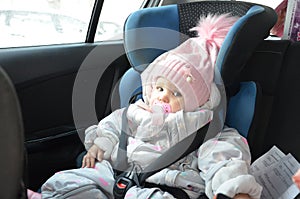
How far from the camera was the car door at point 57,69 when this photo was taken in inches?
68.5

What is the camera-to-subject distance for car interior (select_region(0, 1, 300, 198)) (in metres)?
1.40

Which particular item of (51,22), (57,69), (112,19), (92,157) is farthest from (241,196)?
(112,19)

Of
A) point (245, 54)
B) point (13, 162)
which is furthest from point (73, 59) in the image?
point (13, 162)

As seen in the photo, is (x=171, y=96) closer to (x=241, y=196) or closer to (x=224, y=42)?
(x=224, y=42)

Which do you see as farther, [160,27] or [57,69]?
[57,69]

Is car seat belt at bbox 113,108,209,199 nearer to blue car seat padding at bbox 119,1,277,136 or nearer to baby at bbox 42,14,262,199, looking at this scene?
baby at bbox 42,14,262,199

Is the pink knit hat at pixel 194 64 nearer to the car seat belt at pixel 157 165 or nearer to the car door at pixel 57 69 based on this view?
the car seat belt at pixel 157 165

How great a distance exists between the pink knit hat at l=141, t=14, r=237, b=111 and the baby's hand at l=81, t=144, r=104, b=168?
9.6 inches

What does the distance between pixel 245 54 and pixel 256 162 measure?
39cm

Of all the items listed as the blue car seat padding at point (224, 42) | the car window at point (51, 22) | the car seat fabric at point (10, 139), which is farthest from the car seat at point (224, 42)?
the car seat fabric at point (10, 139)

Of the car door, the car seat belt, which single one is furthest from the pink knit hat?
the car door

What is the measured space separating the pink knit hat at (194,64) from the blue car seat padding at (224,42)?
0.20 ft

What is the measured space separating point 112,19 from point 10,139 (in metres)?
1.67

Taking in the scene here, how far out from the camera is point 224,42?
4.36 feet
